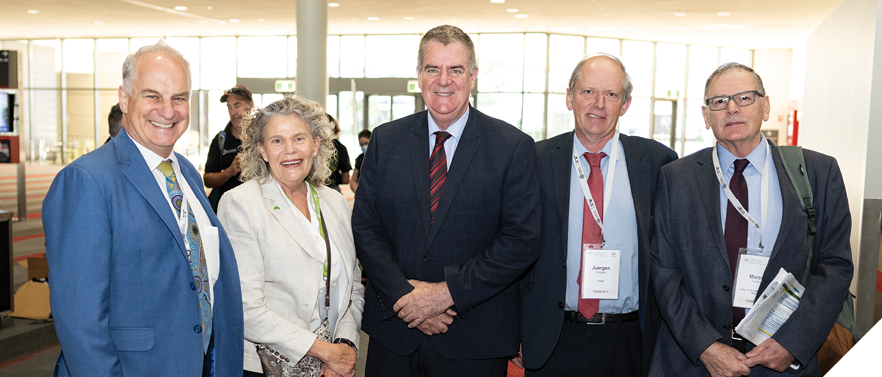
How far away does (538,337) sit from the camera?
2227 millimetres

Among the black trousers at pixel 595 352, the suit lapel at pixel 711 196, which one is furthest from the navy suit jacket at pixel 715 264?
the black trousers at pixel 595 352

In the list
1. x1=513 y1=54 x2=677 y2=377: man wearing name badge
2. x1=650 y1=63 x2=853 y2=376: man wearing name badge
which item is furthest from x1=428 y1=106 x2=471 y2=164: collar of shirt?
x1=650 y1=63 x2=853 y2=376: man wearing name badge

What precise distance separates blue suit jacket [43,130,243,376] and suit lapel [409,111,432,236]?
80 centimetres

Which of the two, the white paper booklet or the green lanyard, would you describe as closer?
the white paper booklet

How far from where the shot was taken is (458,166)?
6.85ft

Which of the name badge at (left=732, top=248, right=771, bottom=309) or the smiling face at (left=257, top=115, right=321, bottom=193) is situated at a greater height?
the smiling face at (left=257, top=115, right=321, bottom=193)

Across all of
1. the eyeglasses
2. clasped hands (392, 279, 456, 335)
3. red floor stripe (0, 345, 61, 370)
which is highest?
the eyeglasses

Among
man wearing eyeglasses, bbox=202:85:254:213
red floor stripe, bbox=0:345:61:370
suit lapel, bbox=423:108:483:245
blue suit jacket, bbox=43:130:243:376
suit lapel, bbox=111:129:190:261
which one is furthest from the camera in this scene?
man wearing eyeglasses, bbox=202:85:254:213

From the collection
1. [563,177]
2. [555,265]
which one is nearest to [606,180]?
[563,177]

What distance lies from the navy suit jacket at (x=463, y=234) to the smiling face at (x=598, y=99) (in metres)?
0.38

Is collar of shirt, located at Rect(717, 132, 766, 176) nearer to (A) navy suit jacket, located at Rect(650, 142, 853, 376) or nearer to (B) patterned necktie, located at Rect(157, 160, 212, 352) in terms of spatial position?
(A) navy suit jacket, located at Rect(650, 142, 853, 376)

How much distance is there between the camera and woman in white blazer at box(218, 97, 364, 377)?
6.43 feet

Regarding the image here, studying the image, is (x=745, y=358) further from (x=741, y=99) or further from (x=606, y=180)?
(x=741, y=99)

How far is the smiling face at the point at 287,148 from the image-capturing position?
82.7 inches
